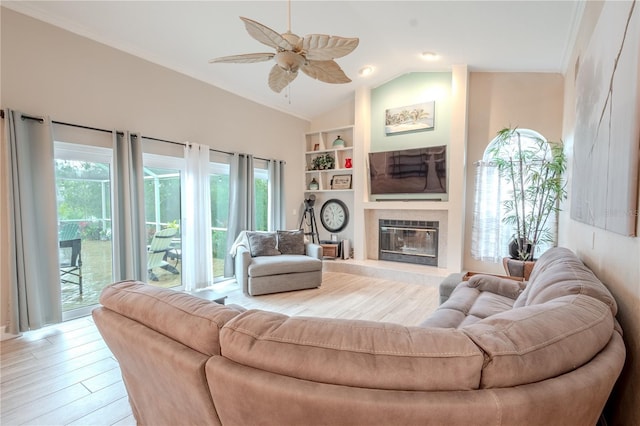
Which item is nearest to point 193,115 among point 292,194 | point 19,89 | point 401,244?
point 19,89

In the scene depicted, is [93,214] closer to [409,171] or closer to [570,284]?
[570,284]

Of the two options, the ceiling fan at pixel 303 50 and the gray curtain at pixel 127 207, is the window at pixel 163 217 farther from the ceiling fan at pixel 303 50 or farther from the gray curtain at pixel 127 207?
the ceiling fan at pixel 303 50

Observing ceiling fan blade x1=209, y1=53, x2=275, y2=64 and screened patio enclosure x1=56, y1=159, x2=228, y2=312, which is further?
screened patio enclosure x1=56, y1=159, x2=228, y2=312

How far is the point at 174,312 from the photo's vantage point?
1052mm

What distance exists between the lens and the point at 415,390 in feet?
2.37

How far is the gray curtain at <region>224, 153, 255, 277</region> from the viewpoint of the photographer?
4652 mm

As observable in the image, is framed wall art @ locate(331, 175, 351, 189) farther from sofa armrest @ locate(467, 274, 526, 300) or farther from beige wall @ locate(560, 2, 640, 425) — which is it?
beige wall @ locate(560, 2, 640, 425)

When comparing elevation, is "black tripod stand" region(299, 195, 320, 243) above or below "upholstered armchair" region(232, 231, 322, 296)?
above

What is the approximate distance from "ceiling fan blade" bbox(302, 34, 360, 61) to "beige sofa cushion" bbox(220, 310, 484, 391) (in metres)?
1.88

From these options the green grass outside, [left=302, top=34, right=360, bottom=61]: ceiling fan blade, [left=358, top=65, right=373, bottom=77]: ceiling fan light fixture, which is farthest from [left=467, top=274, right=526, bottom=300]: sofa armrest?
the green grass outside

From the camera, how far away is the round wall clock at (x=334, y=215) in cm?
591

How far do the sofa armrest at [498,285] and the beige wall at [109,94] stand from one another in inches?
153

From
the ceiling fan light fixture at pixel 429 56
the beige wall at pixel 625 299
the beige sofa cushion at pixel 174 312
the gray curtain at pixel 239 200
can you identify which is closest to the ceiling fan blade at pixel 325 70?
the beige sofa cushion at pixel 174 312

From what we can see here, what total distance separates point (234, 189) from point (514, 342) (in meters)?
4.37
